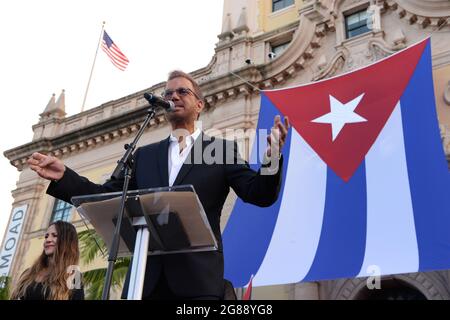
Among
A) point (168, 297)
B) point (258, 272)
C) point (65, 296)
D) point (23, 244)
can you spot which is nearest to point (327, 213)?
point (258, 272)

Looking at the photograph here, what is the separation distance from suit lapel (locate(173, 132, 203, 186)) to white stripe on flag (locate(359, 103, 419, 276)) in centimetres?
478

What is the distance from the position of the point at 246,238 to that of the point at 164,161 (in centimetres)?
632

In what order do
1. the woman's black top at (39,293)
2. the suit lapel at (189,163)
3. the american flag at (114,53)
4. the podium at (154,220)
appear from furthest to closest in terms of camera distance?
the american flag at (114,53) < the woman's black top at (39,293) < the suit lapel at (189,163) < the podium at (154,220)

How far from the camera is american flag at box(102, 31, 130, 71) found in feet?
62.0

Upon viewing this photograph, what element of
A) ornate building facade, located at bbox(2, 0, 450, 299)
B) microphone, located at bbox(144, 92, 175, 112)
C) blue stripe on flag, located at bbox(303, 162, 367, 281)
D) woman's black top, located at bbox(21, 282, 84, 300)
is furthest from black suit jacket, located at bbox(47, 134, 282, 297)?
ornate building facade, located at bbox(2, 0, 450, 299)

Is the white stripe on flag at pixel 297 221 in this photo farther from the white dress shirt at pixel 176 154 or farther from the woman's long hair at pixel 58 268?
the white dress shirt at pixel 176 154

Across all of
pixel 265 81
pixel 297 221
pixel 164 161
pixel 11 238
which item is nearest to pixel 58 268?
pixel 164 161

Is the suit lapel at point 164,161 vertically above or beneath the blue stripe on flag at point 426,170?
beneath

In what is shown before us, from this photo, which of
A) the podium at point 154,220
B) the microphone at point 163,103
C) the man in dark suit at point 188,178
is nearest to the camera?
the podium at point 154,220

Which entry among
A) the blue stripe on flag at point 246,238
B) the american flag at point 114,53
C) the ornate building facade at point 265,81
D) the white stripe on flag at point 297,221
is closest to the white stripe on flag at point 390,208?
the white stripe on flag at point 297,221

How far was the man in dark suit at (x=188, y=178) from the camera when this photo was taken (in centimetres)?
272

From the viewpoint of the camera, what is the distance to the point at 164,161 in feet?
10.6

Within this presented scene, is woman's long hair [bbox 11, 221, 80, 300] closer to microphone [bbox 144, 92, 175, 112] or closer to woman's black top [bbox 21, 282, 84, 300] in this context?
woman's black top [bbox 21, 282, 84, 300]

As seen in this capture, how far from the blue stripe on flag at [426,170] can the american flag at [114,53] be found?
40.5 feet
